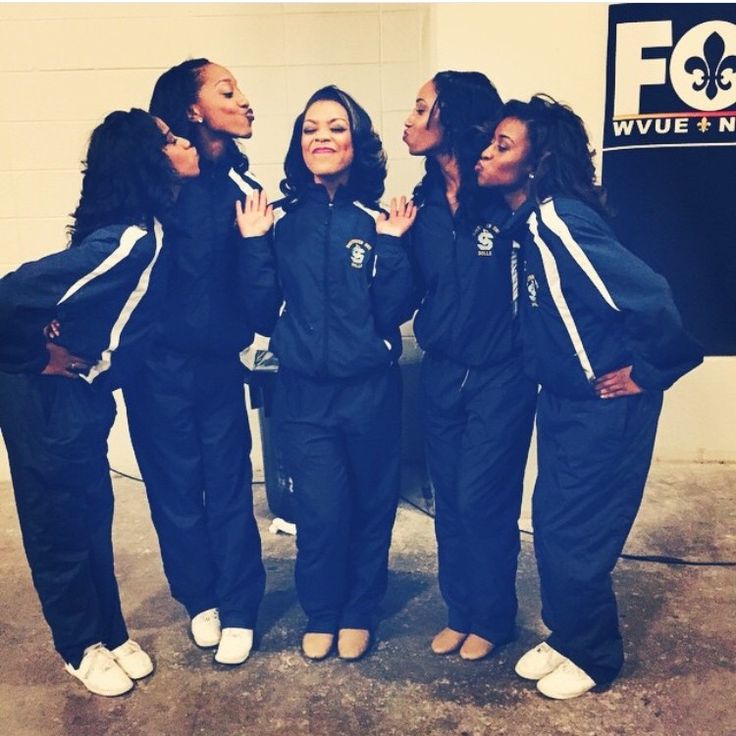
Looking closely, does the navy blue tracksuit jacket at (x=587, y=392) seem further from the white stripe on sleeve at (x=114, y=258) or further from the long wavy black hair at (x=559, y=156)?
the white stripe on sleeve at (x=114, y=258)

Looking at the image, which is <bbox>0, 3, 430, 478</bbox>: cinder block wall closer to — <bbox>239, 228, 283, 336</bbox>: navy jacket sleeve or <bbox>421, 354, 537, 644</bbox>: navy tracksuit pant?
<bbox>239, 228, 283, 336</bbox>: navy jacket sleeve

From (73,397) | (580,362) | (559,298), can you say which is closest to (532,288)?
(559,298)

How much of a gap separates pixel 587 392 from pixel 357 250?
2.36ft

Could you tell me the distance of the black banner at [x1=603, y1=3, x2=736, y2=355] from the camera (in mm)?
3385

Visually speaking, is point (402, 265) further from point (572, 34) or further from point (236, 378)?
point (572, 34)

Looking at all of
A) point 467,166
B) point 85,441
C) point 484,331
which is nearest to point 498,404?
point 484,331

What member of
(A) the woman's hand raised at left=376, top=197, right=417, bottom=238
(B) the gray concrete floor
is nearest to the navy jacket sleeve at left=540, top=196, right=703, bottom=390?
(A) the woman's hand raised at left=376, top=197, right=417, bottom=238

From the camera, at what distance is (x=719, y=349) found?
381 centimetres

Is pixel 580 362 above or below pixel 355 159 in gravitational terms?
below

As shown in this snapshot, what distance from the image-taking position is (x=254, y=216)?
2502mm

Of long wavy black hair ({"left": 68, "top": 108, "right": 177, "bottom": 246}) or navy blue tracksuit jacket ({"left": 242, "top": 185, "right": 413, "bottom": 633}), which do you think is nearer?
long wavy black hair ({"left": 68, "top": 108, "right": 177, "bottom": 246})

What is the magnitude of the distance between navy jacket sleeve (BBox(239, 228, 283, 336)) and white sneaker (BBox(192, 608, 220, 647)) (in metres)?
0.93

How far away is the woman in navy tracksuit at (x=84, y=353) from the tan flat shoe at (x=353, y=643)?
616 mm

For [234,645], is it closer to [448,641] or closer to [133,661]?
[133,661]
